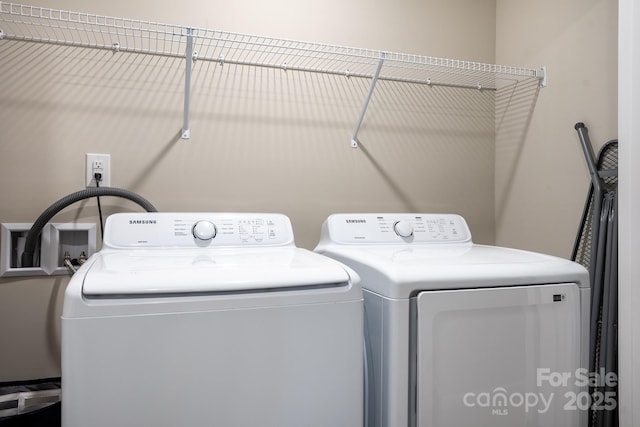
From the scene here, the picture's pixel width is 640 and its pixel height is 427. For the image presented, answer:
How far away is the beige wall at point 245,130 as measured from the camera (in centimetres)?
158

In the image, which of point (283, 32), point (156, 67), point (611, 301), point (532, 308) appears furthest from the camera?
point (283, 32)

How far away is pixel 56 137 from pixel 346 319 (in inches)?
50.7

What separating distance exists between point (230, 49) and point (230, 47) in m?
0.01

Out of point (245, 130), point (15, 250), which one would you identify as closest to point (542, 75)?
point (245, 130)

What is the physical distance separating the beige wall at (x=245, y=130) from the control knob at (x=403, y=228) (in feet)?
1.03

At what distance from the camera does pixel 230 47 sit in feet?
5.84

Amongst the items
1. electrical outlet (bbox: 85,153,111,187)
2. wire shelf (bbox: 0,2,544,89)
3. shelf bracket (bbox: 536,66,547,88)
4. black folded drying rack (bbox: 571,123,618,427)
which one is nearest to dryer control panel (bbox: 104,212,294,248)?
electrical outlet (bbox: 85,153,111,187)

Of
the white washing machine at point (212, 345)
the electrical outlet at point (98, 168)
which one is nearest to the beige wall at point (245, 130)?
the electrical outlet at point (98, 168)

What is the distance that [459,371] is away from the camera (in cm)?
111

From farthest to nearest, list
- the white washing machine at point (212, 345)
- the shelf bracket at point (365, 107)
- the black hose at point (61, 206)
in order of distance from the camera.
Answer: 1. the shelf bracket at point (365, 107)
2. the black hose at point (61, 206)
3. the white washing machine at point (212, 345)

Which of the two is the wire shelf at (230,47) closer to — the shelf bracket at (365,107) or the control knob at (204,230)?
the shelf bracket at (365,107)

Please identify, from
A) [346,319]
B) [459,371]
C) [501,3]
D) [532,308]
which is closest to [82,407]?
[346,319]

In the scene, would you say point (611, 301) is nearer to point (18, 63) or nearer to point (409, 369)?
point (409, 369)

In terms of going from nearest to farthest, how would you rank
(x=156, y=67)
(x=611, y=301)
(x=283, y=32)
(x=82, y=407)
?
(x=82, y=407) → (x=611, y=301) → (x=156, y=67) → (x=283, y=32)
